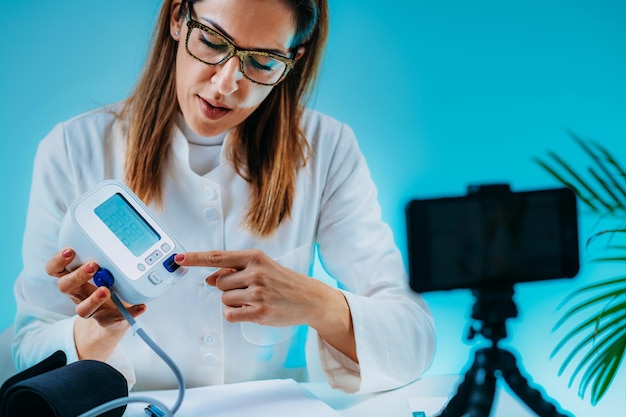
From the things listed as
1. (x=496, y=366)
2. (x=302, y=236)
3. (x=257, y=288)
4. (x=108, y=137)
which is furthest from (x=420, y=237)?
(x=108, y=137)

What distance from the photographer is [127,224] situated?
1.14 m

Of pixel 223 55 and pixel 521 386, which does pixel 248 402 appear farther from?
pixel 223 55

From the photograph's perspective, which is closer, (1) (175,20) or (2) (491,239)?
(2) (491,239)

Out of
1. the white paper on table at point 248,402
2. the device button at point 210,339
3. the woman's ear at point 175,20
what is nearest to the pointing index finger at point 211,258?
the white paper on table at point 248,402

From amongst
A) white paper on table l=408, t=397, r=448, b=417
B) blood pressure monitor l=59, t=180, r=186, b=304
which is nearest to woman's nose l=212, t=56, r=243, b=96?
blood pressure monitor l=59, t=180, r=186, b=304

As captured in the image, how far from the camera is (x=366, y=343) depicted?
1341 millimetres

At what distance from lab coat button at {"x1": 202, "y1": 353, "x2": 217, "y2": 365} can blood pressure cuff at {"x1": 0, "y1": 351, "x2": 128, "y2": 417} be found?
0.35 m

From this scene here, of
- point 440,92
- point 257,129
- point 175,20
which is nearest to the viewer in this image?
point 175,20

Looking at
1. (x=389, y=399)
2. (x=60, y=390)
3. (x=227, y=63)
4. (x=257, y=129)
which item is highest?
(x=227, y=63)

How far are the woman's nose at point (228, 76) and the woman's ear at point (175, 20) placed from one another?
0.14m

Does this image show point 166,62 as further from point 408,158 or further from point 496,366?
point 496,366

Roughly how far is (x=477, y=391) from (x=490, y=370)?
3 centimetres

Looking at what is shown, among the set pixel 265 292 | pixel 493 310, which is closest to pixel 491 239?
pixel 493 310

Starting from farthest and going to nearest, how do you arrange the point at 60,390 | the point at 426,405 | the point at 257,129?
the point at 257,129 → the point at 426,405 → the point at 60,390
